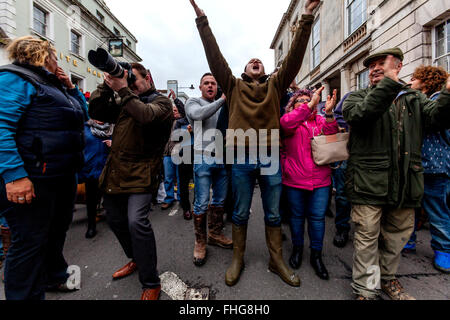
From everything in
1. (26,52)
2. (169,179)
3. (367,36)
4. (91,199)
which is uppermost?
(367,36)

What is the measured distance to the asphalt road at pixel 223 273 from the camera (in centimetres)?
183

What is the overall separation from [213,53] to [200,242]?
205 centimetres

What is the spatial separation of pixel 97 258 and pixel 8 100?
6.31 feet

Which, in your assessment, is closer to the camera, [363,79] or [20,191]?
[20,191]

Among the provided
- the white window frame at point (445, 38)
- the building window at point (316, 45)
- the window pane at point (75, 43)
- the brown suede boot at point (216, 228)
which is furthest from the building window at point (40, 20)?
the white window frame at point (445, 38)

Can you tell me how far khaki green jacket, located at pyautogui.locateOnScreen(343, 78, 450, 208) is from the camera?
1.73 metres

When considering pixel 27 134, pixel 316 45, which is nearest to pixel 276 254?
pixel 27 134

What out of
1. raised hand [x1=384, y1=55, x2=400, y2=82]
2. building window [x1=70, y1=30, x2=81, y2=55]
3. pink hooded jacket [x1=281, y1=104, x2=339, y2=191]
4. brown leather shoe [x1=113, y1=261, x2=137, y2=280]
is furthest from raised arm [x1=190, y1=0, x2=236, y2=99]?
building window [x1=70, y1=30, x2=81, y2=55]

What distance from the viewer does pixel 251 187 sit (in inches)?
79.8

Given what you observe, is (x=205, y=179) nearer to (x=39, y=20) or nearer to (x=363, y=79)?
(x=363, y=79)

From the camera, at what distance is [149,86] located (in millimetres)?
2010

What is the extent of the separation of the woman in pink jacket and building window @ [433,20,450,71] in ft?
19.7

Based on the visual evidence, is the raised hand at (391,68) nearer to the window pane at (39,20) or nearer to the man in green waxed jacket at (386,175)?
the man in green waxed jacket at (386,175)
